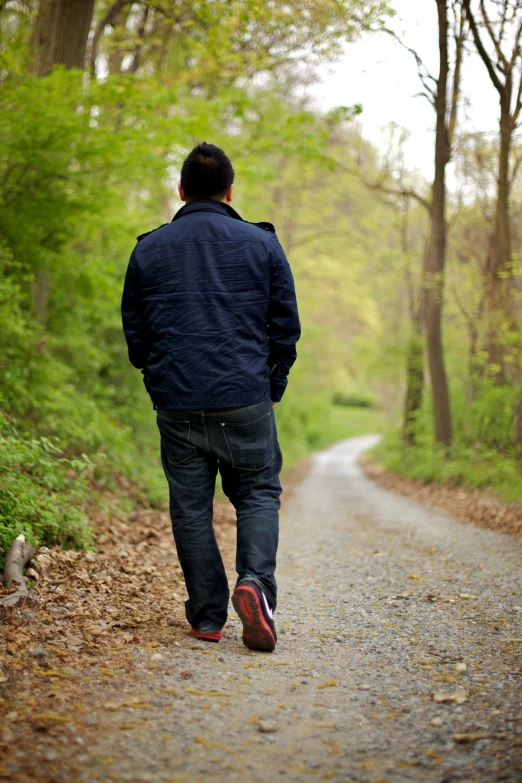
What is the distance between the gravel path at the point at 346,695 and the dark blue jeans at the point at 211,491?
0.29 m

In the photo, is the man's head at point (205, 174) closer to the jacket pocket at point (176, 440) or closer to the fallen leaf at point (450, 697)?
the jacket pocket at point (176, 440)

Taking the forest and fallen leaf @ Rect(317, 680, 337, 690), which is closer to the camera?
fallen leaf @ Rect(317, 680, 337, 690)

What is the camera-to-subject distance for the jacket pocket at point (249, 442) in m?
3.30

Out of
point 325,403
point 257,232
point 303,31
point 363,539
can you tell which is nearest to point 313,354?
point 325,403

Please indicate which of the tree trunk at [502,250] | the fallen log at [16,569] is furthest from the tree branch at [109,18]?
the fallen log at [16,569]

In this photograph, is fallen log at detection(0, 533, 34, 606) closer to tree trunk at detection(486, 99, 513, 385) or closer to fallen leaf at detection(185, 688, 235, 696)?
fallen leaf at detection(185, 688, 235, 696)

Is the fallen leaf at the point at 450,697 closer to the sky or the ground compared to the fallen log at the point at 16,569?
closer to the ground

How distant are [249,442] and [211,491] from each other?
0.35 meters

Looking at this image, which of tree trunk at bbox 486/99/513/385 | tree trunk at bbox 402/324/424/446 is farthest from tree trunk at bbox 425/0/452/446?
tree trunk at bbox 402/324/424/446

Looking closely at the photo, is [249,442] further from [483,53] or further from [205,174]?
[483,53]

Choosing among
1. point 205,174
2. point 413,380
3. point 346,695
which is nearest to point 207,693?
point 346,695

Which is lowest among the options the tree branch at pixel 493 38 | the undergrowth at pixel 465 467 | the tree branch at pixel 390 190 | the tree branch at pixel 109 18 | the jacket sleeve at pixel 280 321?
the undergrowth at pixel 465 467

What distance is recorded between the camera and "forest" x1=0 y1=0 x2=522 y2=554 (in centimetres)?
644

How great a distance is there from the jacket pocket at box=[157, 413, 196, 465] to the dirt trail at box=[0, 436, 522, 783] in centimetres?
92
